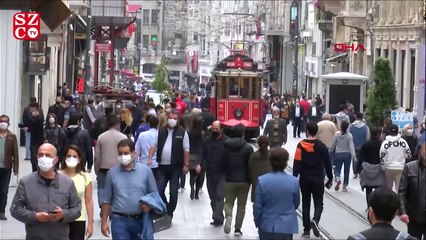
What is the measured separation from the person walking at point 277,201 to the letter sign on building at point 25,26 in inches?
418

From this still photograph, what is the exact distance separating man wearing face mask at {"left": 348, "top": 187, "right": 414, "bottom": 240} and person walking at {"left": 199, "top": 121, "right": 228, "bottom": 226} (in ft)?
33.8

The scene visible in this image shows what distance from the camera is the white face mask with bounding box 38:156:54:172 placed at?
38.0 feet

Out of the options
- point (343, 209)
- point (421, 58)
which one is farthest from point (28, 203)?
point (421, 58)

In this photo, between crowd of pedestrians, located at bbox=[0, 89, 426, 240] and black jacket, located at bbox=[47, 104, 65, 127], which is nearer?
crowd of pedestrians, located at bbox=[0, 89, 426, 240]

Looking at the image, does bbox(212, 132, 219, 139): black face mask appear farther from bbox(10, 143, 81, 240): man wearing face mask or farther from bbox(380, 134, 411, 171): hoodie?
bbox(10, 143, 81, 240): man wearing face mask

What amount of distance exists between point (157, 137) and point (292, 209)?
19.8 feet

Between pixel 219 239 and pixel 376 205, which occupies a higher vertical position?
pixel 376 205

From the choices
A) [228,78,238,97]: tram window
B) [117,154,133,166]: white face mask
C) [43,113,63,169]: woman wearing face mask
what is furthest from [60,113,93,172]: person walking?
[228,78,238,97]: tram window

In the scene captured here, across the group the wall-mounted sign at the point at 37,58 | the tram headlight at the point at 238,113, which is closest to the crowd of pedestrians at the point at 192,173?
the wall-mounted sign at the point at 37,58

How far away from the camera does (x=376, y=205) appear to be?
888 cm

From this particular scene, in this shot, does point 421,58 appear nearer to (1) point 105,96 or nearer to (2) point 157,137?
(1) point 105,96

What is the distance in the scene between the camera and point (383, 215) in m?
8.87

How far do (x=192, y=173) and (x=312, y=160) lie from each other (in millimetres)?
5060

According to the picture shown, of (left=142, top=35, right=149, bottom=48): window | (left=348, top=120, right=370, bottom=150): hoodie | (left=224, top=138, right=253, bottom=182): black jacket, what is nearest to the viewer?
(left=224, top=138, right=253, bottom=182): black jacket
